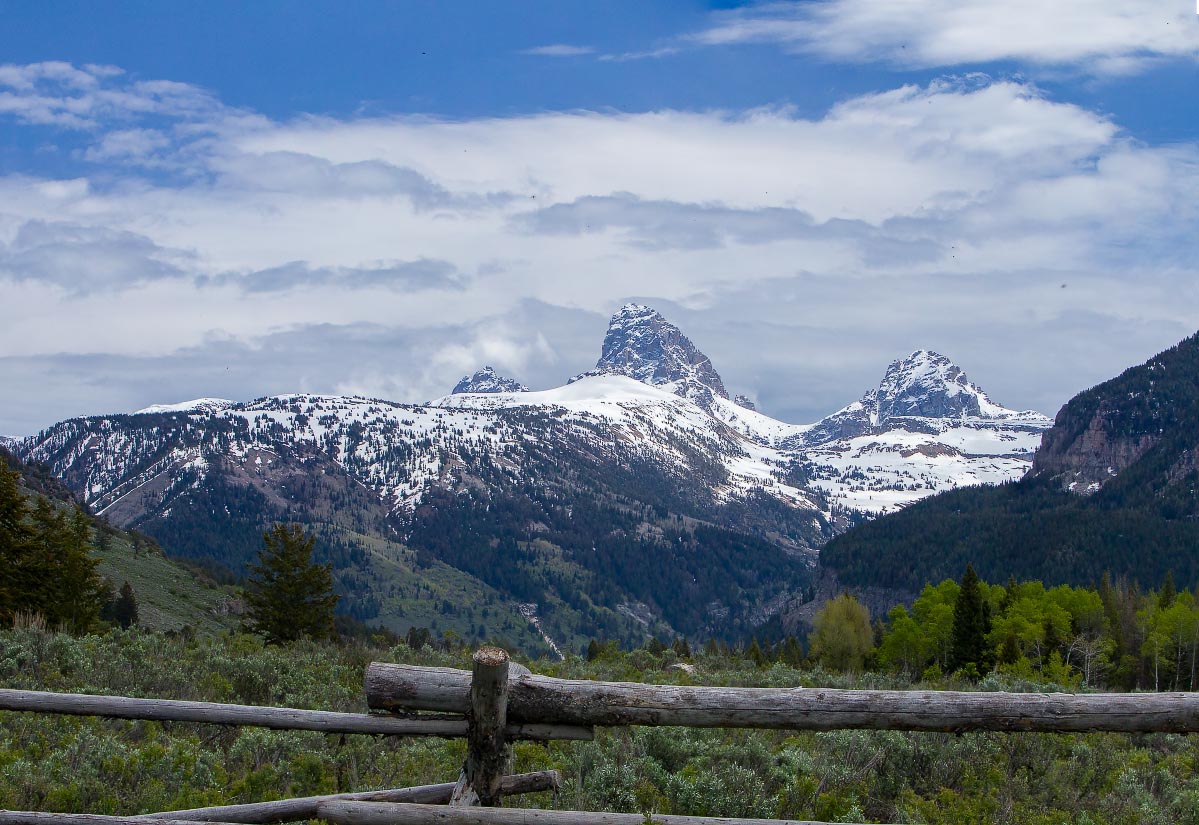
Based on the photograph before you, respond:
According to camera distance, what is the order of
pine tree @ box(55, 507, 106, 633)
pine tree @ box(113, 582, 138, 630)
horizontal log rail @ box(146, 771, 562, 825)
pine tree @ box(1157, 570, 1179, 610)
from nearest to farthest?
1. horizontal log rail @ box(146, 771, 562, 825)
2. pine tree @ box(55, 507, 106, 633)
3. pine tree @ box(113, 582, 138, 630)
4. pine tree @ box(1157, 570, 1179, 610)

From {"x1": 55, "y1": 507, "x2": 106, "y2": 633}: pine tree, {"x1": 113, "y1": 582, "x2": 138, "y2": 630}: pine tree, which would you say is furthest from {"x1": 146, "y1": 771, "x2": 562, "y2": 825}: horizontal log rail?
{"x1": 113, "y1": 582, "x2": 138, "y2": 630}: pine tree

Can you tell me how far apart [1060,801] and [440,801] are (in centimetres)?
692

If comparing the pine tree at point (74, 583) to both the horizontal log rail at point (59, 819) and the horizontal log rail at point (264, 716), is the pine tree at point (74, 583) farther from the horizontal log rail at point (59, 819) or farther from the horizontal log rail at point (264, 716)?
the horizontal log rail at point (59, 819)

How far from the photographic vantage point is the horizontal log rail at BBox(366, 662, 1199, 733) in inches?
271

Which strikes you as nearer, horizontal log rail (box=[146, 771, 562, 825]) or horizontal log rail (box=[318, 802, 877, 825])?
horizontal log rail (box=[318, 802, 877, 825])

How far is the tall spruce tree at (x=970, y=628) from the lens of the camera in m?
57.6

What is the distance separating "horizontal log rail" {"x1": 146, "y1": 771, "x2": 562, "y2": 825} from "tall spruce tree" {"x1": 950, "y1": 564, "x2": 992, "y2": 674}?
184ft

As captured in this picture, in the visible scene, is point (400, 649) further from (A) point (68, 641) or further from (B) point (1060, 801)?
(B) point (1060, 801)

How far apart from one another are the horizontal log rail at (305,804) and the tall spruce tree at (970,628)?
55957 mm

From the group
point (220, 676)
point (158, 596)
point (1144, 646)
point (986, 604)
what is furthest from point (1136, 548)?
point (220, 676)

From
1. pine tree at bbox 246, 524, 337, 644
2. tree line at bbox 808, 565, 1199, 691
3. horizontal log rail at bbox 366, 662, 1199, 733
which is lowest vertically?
tree line at bbox 808, 565, 1199, 691

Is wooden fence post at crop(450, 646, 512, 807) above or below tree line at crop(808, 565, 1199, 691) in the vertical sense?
above

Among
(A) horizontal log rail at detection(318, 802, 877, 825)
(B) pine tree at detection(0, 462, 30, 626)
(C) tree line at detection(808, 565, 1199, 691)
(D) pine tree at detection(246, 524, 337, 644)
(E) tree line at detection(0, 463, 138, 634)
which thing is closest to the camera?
(A) horizontal log rail at detection(318, 802, 877, 825)

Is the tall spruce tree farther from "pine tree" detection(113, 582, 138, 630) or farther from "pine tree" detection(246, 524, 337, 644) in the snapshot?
"pine tree" detection(113, 582, 138, 630)
